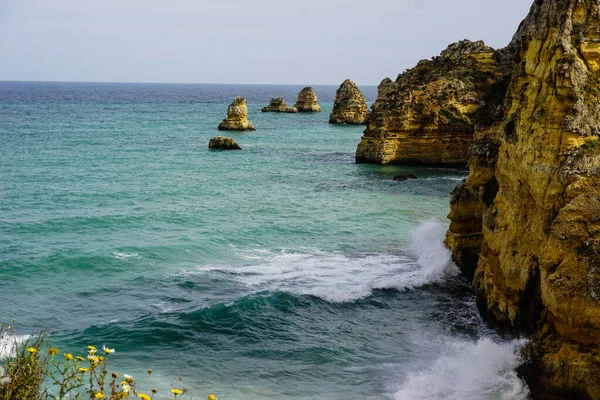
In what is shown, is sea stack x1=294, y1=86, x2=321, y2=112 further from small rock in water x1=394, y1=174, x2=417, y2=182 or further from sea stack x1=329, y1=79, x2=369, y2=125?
small rock in water x1=394, y1=174, x2=417, y2=182

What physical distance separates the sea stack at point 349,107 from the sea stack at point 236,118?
1912 cm

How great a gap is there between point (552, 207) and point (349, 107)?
84.7 m

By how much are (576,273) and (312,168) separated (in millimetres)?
38379

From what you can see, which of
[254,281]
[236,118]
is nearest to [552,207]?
[254,281]

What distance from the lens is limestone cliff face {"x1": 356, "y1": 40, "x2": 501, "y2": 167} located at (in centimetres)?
5044

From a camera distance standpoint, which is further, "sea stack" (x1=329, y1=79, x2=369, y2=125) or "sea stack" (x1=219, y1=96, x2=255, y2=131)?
"sea stack" (x1=329, y1=79, x2=369, y2=125)

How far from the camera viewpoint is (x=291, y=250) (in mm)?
27906

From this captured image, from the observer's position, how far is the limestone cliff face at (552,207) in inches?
559

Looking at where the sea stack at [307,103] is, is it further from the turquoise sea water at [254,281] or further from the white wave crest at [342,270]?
the white wave crest at [342,270]

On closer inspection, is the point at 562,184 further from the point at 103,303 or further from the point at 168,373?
the point at 103,303

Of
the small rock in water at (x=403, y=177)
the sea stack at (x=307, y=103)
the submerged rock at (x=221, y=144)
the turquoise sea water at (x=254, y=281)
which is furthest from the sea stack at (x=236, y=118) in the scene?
the sea stack at (x=307, y=103)

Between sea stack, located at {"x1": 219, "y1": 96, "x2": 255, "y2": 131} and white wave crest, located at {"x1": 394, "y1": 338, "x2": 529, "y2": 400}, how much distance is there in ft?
224

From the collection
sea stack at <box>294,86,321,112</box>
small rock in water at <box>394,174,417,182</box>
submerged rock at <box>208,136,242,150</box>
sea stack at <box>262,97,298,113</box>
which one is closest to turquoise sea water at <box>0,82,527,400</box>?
small rock in water at <box>394,174,417,182</box>

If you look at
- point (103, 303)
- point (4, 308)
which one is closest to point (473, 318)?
point (103, 303)
